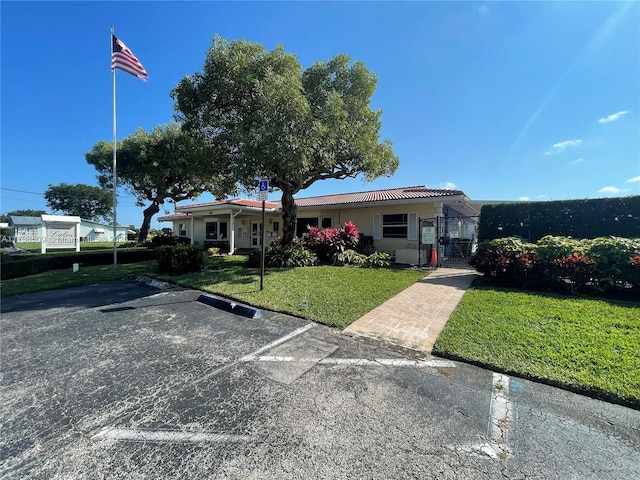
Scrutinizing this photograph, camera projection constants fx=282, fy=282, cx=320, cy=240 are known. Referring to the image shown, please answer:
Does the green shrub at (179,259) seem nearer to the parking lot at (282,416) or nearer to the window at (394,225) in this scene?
the parking lot at (282,416)

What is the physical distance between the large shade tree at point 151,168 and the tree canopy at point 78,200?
44.7m

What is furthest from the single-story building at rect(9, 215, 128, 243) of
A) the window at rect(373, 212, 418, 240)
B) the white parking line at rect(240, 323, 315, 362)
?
the white parking line at rect(240, 323, 315, 362)

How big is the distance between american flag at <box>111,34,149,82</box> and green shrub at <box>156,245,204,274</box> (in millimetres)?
6974

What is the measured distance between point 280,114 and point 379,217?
8.41 meters

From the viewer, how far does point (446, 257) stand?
15555 millimetres

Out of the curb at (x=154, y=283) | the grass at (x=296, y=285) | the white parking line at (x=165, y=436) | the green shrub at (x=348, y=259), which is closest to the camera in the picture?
the white parking line at (x=165, y=436)

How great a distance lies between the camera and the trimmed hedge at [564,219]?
10.2 meters

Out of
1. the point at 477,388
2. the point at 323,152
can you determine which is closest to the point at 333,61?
the point at 323,152

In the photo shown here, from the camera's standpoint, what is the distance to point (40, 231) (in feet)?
77.6

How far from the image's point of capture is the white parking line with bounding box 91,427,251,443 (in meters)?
2.31

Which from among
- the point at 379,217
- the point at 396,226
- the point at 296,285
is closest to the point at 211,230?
the point at 379,217

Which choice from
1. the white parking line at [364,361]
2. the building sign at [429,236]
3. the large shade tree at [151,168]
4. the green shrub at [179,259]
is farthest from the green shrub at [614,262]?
the large shade tree at [151,168]

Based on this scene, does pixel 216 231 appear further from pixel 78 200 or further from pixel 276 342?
pixel 78 200

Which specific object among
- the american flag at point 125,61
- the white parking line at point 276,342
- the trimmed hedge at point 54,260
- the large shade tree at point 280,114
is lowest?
the white parking line at point 276,342
